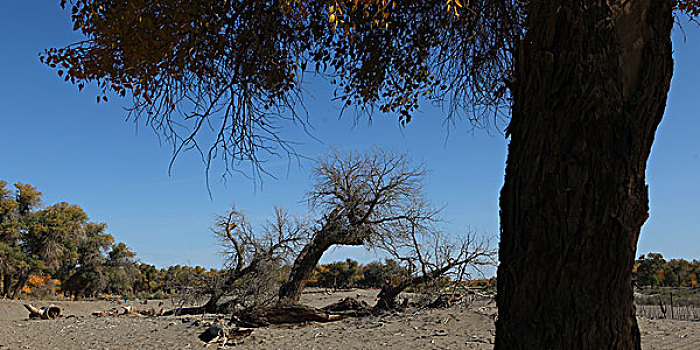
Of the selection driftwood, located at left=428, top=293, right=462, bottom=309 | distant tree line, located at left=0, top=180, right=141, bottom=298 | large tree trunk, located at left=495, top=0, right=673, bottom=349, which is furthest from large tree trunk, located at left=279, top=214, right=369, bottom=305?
distant tree line, located at left=0, top=180, right=141, bottom=298

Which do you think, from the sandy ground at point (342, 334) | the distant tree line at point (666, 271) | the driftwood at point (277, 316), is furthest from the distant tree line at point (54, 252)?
the distant tree line at point (666, 271)

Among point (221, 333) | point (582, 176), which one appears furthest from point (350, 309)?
point (582, 176)

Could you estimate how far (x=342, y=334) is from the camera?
823 centimetres

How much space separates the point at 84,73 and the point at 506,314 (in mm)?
3877

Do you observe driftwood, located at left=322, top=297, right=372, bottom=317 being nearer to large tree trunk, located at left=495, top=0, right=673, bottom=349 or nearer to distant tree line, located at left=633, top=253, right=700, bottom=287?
large tree trunk, located at left=495, top=0, right=673, bottom=349

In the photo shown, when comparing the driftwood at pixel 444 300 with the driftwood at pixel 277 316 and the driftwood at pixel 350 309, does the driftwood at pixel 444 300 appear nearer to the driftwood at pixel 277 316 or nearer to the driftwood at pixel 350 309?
the driftwood at pixel 350 309

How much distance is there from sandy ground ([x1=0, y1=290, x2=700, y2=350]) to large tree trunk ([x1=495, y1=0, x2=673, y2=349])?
17.5 feet

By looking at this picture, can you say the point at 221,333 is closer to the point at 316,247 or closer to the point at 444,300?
the point at 316,247

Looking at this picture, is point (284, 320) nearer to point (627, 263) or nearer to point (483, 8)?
point (483, 8)

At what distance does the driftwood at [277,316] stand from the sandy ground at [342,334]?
29cm

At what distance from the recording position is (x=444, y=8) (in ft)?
14.7

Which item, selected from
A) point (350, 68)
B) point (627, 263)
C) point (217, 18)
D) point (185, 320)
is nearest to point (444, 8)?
point (350, 68)

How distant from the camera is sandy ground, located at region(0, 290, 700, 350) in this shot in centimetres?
751

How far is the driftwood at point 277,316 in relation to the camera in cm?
→ 911
